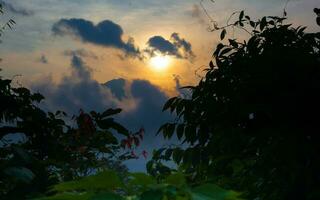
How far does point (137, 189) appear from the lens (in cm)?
141

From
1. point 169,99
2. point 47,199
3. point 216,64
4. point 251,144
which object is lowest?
point 47,199

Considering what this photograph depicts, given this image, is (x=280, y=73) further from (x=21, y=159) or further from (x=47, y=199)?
(x=47, y=199)

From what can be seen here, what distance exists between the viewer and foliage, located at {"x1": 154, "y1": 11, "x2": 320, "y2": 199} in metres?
4.21

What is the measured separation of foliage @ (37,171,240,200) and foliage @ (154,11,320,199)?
8.35 ft

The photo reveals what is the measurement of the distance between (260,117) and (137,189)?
3.39 m

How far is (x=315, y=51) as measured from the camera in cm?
487

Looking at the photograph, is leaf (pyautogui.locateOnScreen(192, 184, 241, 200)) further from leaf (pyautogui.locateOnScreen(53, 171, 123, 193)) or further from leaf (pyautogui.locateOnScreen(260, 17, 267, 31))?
leaf (pyautogui.locateOnScreen(260, 17, 267, 31))

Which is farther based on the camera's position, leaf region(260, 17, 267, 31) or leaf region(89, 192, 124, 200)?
leaf region(260, 17, 267, 31)

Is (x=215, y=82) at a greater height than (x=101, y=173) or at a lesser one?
greater

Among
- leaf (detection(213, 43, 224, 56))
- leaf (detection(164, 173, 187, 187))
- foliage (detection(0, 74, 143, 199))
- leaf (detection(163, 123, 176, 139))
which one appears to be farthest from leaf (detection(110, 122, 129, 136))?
leaf (detection(164, 173, 187, 187))

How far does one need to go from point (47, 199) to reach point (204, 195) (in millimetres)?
339

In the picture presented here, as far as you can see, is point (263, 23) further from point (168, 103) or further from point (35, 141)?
point (35, 141)

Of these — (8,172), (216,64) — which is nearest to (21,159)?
(8,172)

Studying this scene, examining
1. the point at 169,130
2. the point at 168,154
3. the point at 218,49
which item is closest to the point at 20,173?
the point at 169,130
